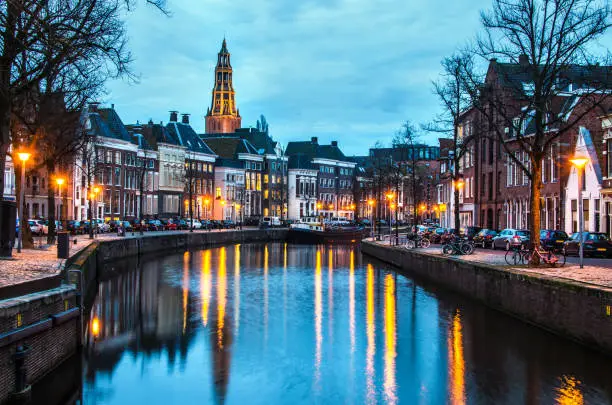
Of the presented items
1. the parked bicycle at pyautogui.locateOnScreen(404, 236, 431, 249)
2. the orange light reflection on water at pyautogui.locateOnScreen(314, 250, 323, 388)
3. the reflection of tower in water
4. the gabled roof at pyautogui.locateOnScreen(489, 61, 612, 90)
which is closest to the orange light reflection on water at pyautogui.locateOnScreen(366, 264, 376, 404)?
the orange light reflection on water at pyautogui.locateOnScreen(314, 250, 323, 388)

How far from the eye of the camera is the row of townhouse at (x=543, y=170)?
1702 inches

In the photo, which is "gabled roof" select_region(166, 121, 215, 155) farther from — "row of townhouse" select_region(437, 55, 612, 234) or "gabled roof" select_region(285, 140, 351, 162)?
"row of townhouse" select_region(437, 55, 612, 234)

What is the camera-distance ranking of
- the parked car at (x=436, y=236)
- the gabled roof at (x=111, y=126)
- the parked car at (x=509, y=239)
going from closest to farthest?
the parked car at (x=509, y=239), the parked car at (x=436, y=236), the gabled roof at (x=111, y=126)

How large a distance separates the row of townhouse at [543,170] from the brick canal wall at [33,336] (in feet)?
69.2

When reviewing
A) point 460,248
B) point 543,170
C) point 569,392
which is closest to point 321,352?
point 569,392

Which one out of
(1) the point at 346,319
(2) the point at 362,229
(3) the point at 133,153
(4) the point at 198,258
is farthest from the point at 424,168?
(1) the point at 346,319

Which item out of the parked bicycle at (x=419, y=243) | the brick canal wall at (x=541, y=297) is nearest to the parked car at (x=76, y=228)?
the parked bicycle at (x=419, y=243)

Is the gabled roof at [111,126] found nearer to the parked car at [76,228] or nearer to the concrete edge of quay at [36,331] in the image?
the parked car at [76,228]

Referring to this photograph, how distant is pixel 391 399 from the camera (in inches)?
688

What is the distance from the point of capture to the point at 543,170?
6112 centimetres

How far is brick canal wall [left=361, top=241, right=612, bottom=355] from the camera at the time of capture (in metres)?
20.5

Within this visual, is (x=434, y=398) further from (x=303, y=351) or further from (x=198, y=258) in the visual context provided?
(x=198, y=258)

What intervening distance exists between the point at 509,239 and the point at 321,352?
2948 centimetres

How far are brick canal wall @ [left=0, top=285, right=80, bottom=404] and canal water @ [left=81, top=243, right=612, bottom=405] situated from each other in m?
1.17
